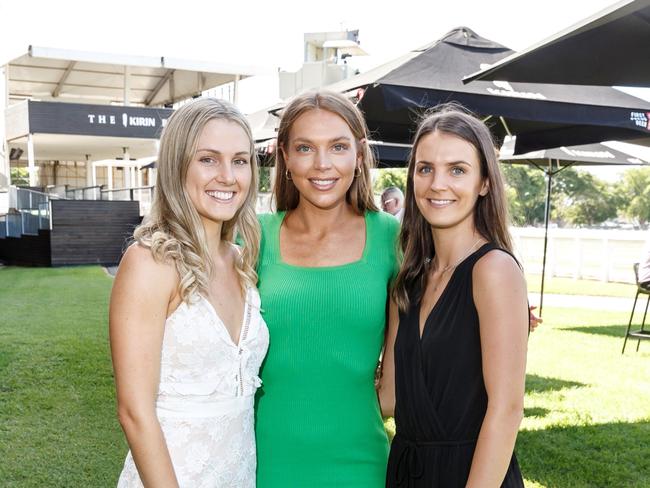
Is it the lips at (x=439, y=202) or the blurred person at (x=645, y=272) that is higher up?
the lips at (x=439, y=202)

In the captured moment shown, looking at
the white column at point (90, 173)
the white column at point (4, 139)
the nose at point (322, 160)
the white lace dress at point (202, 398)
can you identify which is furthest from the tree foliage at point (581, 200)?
the white lace dress at point (202, 398)

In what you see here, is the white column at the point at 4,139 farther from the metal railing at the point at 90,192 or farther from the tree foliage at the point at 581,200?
the tree foliage at the point at 581,200

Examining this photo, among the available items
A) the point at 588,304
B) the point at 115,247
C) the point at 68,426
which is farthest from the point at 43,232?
the point at 68,426

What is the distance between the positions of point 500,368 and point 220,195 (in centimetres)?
93

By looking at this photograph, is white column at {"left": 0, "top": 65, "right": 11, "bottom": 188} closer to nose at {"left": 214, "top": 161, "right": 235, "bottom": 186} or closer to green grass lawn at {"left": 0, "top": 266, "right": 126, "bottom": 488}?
green grass lawn at {"left": 0, "top": 266, "right": 126, "bottom": 488}

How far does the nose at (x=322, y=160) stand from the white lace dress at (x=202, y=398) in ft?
2.21

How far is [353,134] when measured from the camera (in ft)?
8.00

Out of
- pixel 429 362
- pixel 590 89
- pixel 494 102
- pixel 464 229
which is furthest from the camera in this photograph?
pixel 590 89

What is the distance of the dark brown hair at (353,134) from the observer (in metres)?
2.41

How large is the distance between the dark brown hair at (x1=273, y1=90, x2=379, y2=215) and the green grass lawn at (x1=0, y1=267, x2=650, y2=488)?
8.05 ft

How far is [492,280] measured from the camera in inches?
71.7

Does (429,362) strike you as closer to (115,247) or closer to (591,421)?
(591,421)

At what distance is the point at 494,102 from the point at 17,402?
451cm

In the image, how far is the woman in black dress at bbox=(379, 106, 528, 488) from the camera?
180 cm
